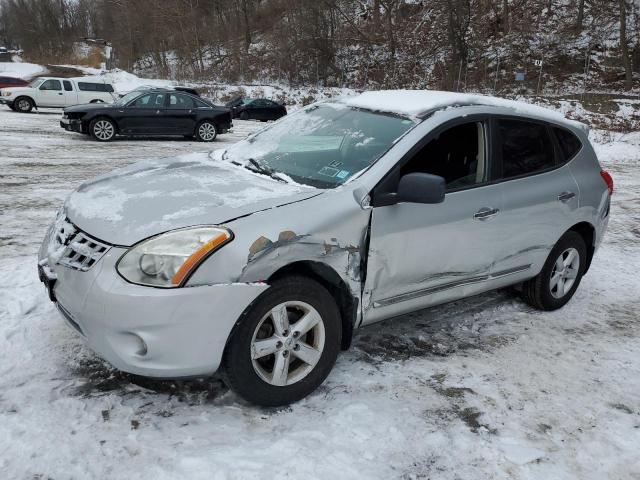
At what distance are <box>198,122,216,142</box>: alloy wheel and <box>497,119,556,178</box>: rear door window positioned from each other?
12.7 m

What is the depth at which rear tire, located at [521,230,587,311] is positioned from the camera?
427 centimetres

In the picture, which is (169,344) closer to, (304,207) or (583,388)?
(304,207)

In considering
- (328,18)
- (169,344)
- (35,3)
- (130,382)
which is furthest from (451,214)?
(35,3)

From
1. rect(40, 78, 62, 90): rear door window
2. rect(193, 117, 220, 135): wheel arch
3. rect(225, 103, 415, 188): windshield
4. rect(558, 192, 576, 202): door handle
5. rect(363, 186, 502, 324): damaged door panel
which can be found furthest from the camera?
rect(40, 78, 62, 90): rear door window

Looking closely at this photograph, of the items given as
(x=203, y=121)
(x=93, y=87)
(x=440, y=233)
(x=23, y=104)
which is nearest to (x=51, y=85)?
(x=23, y=104)

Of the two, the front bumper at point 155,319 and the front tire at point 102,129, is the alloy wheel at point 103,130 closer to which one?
the front tire at point 102,129

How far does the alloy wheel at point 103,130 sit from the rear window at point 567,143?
12.3 meters

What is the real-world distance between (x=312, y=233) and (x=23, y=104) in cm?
2233

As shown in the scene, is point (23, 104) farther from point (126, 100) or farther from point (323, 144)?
point (323, 144)

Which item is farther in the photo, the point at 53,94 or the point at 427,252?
the point at 53,94

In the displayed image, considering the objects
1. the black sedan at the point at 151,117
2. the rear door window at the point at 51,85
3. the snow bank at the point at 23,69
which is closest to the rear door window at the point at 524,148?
the black sedan at the point at 151,117

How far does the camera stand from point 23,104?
2125 cm

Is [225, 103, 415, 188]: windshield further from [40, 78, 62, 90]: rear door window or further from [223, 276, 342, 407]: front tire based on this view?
[40, 78, 62, 90]: rear door window

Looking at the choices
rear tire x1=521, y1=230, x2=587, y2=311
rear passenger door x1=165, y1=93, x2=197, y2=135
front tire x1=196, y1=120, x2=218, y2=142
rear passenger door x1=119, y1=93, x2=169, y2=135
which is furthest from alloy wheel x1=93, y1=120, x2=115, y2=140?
rear tire x1=521, y1=230, x2=587, y2=311
